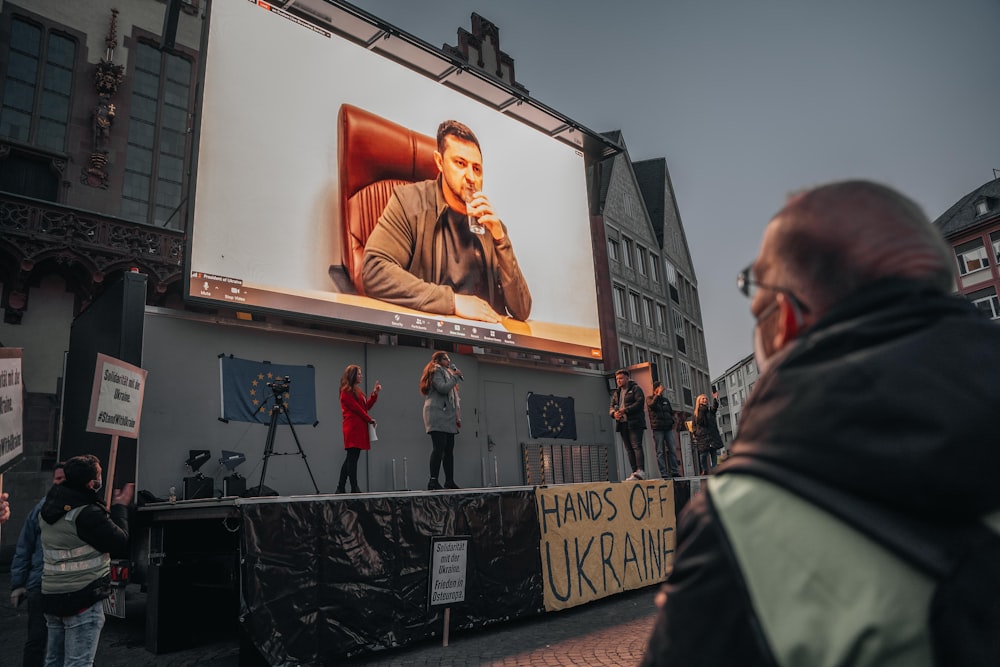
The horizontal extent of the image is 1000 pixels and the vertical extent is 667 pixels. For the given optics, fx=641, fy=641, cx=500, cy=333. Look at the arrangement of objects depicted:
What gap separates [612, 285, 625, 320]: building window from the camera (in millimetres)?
33500

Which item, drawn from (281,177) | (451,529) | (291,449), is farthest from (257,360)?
(451,529)

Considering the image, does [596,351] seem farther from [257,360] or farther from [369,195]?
[257,360]

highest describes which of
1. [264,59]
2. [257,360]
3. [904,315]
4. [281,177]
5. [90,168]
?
[90,168]

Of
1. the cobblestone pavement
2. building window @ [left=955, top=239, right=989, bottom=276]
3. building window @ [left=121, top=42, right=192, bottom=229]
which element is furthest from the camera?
building window @ [left=955, top=239, right=989, bottom=276]

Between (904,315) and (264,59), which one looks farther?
(264,59)

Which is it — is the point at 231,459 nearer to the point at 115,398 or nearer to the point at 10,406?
the point at 115,398

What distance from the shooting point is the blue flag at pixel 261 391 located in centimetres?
1013

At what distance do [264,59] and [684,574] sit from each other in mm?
11354

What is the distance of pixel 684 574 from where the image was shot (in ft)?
3.32

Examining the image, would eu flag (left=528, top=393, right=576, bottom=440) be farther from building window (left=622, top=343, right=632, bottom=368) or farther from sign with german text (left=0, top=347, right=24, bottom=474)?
building window (left=622, top=343, right=632, bottom=368)

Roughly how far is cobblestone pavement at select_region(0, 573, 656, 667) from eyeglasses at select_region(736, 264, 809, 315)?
505 centimetres

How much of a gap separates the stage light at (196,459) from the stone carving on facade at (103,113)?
33.6ft

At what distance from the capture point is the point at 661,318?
124 ft

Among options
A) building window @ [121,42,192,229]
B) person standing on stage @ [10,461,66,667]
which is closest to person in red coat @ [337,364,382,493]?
person standing on stage @ [10,461,66,667]
